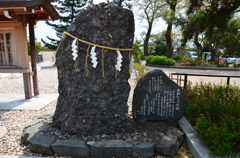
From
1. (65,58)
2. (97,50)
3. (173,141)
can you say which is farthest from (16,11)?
(173,141)

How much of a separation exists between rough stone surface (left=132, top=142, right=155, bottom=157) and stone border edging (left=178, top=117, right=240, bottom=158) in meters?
0.60

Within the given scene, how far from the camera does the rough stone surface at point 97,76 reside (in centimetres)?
292

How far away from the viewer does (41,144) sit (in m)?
2.68

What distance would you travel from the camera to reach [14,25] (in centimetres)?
525

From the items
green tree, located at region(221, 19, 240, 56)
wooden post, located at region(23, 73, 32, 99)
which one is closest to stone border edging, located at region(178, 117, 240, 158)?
wooden post, located at region(23, 73, 32, 99)

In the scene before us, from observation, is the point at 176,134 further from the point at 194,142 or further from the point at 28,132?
the point at 28,132

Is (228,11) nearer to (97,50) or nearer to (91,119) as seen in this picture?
(97,50)

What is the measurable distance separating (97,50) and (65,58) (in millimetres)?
520

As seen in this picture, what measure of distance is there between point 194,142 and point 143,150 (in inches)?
31.5

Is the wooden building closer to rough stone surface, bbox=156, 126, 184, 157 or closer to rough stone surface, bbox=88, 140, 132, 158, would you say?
rough stone surface, bbox=88, 140, 132, 158

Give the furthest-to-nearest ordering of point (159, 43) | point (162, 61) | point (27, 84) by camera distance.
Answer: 1. point (159, 43)
2. point (162, 61)
3. point (27, 84)

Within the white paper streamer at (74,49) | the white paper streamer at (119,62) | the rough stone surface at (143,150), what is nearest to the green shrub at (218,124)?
the rough stone surface at (143,150)

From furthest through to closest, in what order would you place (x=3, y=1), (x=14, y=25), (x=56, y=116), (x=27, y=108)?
(x=14, y=25) < (x=27, y=108) < (x=3, y=1) < (x=56, y=116)

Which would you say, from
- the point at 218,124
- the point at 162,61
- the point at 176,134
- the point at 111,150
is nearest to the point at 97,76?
the point at 111,150
